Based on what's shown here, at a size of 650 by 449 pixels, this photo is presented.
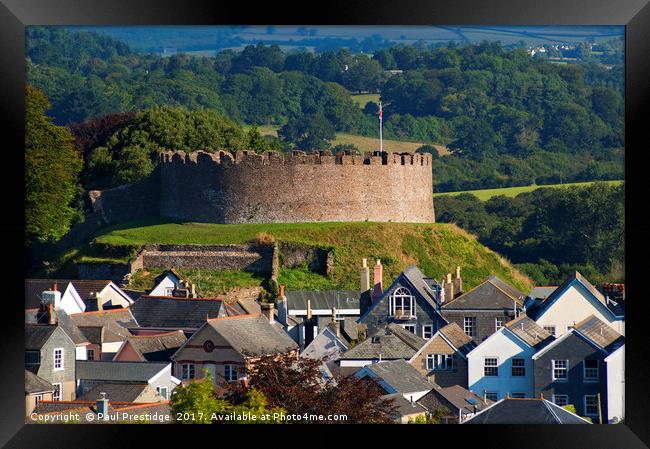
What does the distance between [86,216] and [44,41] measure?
57.5m

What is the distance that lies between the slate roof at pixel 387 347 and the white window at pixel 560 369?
3.41 m

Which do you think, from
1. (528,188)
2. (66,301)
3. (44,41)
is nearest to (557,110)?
(528,188)

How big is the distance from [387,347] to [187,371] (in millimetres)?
4099

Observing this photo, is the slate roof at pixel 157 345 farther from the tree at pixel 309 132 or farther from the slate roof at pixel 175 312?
the tree at pixel 309 132

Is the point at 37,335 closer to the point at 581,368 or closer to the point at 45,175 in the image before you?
the point at 581,368

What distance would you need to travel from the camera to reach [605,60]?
269 ft

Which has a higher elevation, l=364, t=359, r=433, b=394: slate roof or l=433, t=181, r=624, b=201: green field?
l=433, t=181, r=624, b=201: green field

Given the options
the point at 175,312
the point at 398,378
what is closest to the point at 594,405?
the point at 398,378

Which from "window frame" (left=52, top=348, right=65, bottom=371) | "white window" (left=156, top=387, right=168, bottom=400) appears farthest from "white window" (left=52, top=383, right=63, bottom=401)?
"white window" (left=156, top=387, right=168, bottom=400)

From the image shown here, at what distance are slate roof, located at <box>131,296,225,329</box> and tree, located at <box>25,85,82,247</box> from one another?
5.40 meters

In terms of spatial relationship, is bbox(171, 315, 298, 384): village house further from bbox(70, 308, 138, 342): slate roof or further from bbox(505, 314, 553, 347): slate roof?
bbox(505, 314, 553, 347): slate roof

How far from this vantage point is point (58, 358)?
28.8 metres

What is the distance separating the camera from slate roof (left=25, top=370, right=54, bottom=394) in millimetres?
26239

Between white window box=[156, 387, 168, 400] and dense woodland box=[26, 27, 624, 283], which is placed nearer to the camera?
white window box=[156, 387, 168, 400]
